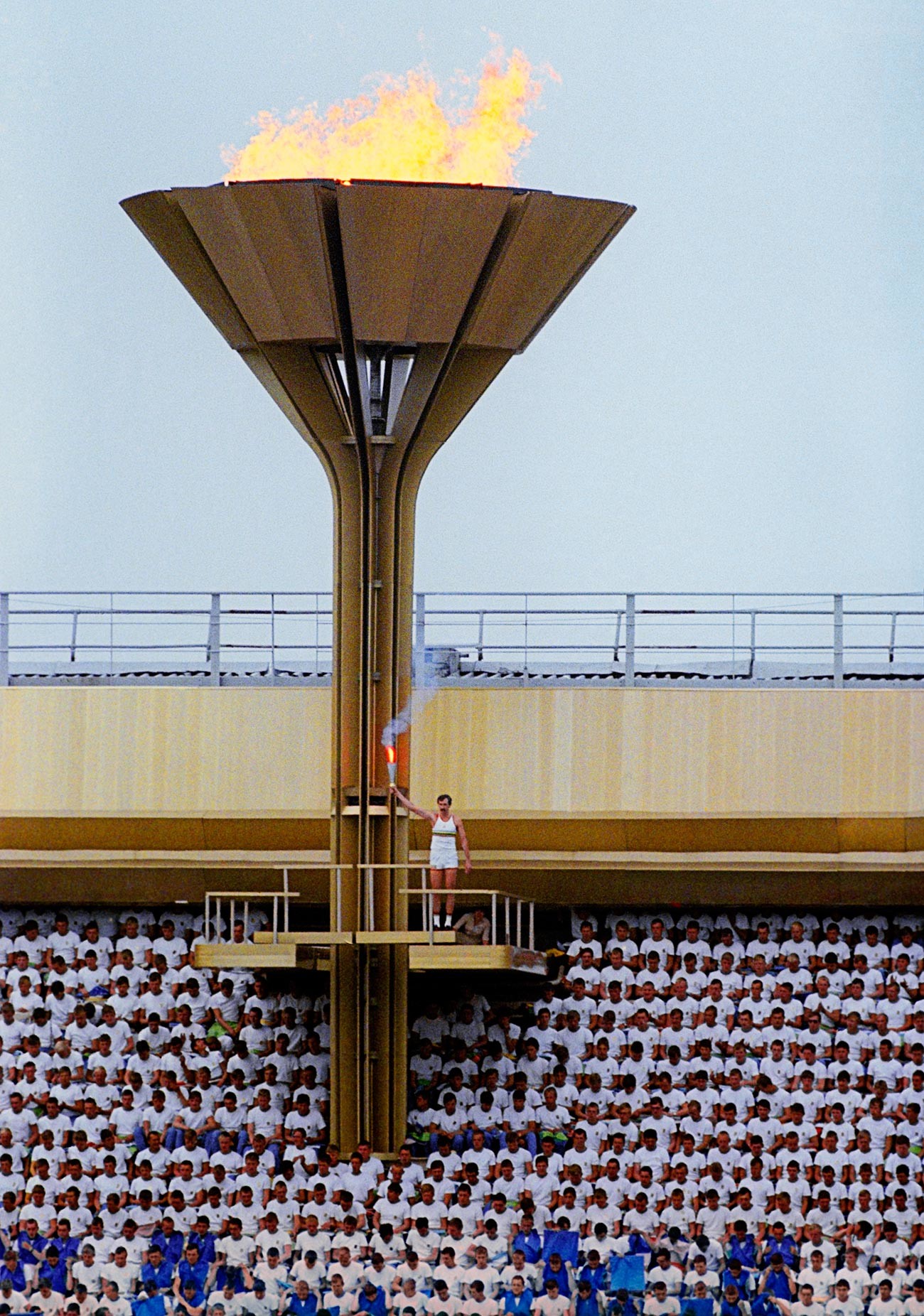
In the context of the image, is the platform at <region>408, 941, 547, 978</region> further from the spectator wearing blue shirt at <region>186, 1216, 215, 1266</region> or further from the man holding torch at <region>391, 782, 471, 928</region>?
the spectator wearing blue shirt at <region>186, 1216, 215, 1266</region>

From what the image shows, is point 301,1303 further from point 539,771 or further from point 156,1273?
point 539,771

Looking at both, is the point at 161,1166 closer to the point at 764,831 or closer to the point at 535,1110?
the point at 535,1110

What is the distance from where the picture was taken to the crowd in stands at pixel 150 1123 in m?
20.3

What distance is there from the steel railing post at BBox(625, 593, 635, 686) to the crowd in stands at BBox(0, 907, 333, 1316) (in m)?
4.96

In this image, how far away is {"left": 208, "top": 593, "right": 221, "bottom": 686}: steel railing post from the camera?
25547 mm

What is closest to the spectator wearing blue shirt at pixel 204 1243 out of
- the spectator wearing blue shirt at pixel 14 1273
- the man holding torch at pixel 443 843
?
Answer: the spectator wearing blue shirt at pixel 14 1273

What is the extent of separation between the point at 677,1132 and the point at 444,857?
11.5 ft

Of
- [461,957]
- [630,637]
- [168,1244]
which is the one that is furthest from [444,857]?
[630,637]

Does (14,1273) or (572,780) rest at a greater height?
(572,780)

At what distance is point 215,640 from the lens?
84.1 feet

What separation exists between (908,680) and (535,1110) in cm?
669

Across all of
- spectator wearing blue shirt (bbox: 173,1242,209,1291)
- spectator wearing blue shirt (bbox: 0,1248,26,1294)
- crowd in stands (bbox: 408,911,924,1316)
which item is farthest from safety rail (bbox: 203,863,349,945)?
spectator wearing blue shirt (bbox: 0,1248,26,1294)

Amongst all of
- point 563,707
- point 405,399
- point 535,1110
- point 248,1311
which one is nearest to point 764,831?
point 563,707

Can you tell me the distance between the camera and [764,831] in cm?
2478
